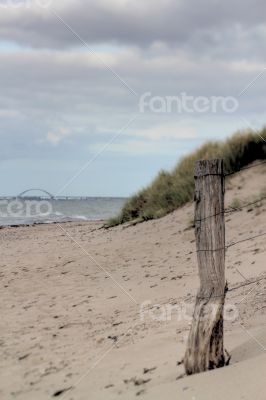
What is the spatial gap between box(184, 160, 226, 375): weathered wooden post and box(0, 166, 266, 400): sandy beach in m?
0.31

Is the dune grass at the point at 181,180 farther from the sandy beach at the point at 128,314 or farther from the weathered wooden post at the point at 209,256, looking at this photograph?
the weathered wooden post at the point at 209,256

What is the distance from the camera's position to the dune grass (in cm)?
1498

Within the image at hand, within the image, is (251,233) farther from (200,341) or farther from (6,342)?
(200,341)

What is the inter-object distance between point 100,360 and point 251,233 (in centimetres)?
564

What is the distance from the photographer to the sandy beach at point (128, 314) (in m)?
4.89

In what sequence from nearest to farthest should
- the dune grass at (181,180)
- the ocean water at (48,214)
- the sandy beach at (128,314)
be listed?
the sandy beach at (128,314) < the dune grass at (181,180) < the ocean water at (48,214)

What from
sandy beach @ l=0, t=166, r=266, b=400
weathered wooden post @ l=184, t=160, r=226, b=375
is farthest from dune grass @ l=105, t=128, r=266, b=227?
weathered wooden post @ l=184, t=160, r=226, b=375

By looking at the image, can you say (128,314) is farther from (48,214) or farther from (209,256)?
(48,214)

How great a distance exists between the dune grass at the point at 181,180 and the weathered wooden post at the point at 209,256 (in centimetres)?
972

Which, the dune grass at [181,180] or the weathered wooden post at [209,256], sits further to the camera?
the dune grass at [181,180]

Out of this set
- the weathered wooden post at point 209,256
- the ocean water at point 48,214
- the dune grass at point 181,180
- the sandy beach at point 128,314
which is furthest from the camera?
the ocean water at point 48,214

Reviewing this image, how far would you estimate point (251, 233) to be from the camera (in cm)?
1094

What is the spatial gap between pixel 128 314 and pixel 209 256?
3.10 m

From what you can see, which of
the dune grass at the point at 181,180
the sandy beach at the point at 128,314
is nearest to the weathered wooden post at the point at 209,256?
the sandy beach at the point at 128,314
